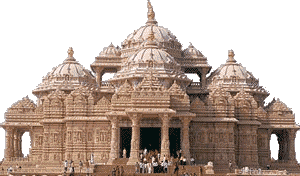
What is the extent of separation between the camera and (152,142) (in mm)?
85938

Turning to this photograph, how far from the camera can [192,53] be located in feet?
326

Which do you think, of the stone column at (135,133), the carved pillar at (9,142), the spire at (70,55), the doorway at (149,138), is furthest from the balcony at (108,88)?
the stone column at (135,133)

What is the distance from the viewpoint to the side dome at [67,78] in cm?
9538

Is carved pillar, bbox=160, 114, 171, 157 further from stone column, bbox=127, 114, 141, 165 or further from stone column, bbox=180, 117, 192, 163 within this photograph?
stone column, bbox=180, 117, 192, 163

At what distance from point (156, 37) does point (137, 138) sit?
66.4 ft

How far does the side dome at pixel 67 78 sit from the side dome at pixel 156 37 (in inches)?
198

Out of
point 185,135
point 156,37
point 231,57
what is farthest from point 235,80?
point 185,135

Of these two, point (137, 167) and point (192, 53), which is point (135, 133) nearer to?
point (137, 167)

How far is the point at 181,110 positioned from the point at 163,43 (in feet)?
53.3

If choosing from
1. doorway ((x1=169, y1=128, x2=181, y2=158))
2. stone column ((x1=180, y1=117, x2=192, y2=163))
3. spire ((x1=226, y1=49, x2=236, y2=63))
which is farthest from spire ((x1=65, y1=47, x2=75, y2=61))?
stone column ((x1=180, y1=117, x2=192, y2=163))

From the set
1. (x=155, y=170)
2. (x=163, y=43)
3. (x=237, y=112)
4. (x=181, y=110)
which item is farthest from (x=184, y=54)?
(x=155, y=170)

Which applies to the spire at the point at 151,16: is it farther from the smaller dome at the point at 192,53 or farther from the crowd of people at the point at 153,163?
the crowd of people at the point at 153,163

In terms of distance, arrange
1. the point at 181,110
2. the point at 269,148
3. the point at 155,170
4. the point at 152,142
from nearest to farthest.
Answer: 1. the point at 155,170
2. the point at 181,110
3. the point at 152,142
4. the point at 269,148

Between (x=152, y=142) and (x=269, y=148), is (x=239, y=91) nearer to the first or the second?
(x=269, y=148)
